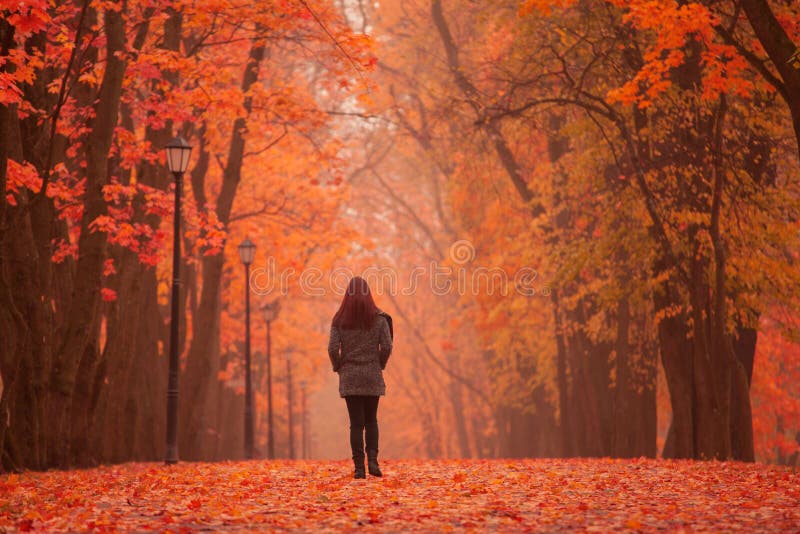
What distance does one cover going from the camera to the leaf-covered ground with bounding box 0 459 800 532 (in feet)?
24.2

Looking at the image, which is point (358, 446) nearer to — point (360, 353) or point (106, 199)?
point (360, 353)

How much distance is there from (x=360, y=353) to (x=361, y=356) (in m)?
0.04

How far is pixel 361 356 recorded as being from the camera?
10.8 metres

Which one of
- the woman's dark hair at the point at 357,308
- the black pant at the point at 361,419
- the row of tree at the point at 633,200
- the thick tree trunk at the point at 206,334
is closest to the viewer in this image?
the woman's dark hair at the point at 357,308

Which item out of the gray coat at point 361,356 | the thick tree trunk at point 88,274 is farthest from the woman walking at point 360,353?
the thick tree trunk at point 88,274

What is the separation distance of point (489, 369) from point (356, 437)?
22.4m

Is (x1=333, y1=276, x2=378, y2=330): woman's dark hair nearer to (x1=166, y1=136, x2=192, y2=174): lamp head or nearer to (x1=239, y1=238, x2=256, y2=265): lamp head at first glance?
(x1=166, y1=136, x2=192, y2=174): lamp head

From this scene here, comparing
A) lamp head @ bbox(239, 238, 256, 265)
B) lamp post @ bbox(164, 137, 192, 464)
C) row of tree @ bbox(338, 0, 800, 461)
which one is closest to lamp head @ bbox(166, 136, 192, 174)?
lamp post @ bbox(164, 137, 192, 464)

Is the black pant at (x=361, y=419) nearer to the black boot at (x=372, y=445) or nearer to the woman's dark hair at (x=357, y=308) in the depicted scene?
the black boot at (x=372, y=445)

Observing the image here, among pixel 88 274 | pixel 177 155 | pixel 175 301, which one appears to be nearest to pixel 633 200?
pixel 177 155

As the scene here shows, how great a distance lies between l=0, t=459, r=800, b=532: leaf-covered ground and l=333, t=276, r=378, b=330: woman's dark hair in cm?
173

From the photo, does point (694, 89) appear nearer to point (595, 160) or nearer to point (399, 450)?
point (595, 160)

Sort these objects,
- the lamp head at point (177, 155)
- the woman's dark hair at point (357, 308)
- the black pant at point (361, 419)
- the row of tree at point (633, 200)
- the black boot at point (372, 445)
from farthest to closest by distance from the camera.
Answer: the lamp head at point (177, 155) < the row of tree at point (633, 200) < the black boot at point (372, 445) < the black pant at point (361, 419) < the woman's dark hair at point (357, 308)

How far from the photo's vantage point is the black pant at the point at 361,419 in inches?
426
